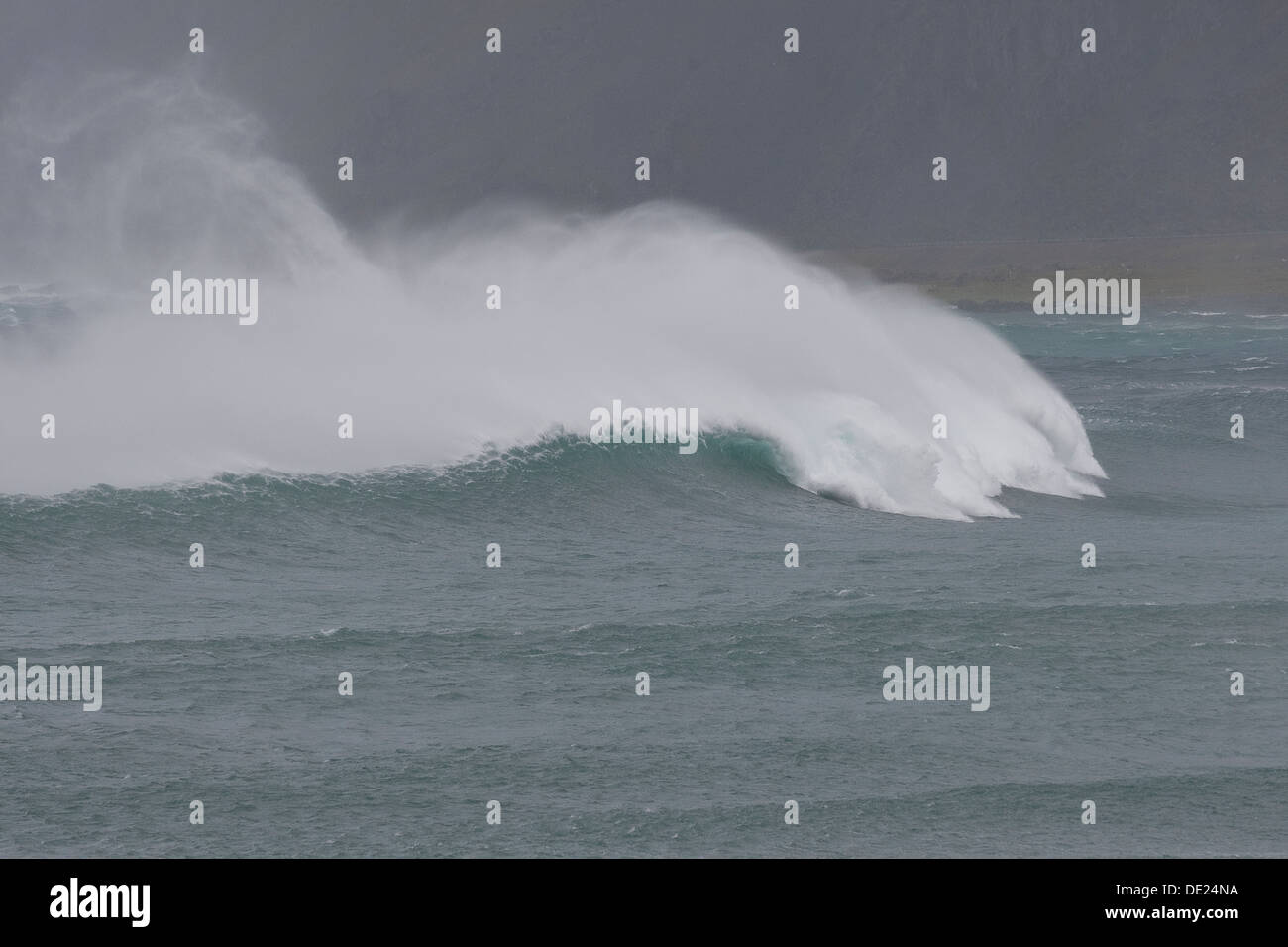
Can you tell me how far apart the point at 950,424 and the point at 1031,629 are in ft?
37.9

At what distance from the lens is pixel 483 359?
25.8 metres

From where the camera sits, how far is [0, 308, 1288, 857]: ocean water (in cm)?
1099

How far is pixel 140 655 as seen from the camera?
14.1m

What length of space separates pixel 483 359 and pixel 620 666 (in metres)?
12.1

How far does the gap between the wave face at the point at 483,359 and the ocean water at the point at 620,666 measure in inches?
37.0

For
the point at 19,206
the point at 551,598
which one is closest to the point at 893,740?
the point at 551,598

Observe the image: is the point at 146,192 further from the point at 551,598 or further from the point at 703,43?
the point at 703,43
